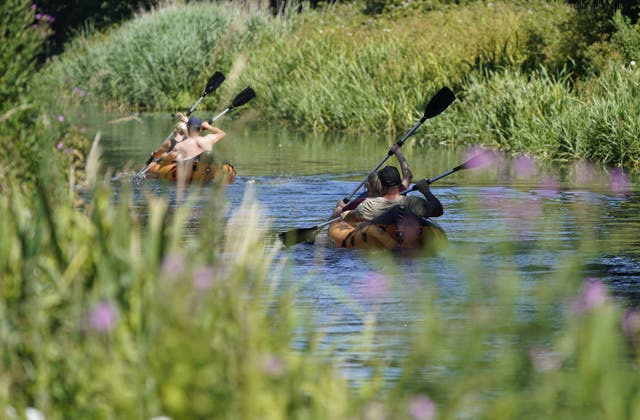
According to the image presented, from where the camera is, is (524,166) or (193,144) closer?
(193,144)

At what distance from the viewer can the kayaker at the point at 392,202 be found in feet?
43.6

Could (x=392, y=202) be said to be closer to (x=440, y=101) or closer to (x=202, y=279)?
(x=440, y=101)

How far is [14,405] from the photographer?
5023 mm

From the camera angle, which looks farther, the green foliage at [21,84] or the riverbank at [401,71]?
the riverbank at [401,71]

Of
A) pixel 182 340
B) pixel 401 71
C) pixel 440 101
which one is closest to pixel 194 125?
pixel 440 101

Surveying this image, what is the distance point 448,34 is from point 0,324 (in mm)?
26621

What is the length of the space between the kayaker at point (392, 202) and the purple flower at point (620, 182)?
15.3 feet

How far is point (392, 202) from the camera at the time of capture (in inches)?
525

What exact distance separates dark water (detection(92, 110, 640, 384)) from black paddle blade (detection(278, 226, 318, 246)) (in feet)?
0.37

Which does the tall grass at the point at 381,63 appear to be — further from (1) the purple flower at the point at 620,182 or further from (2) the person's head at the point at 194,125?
(2) the person's head at the point at 194,125

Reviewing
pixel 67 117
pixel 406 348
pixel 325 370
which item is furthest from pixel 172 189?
pixel 325 370

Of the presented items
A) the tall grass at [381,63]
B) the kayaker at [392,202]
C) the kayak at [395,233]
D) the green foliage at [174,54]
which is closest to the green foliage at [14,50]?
the kayak at [395,233]

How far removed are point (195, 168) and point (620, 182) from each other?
5963 millimetres

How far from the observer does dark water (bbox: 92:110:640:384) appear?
32.9 ft
